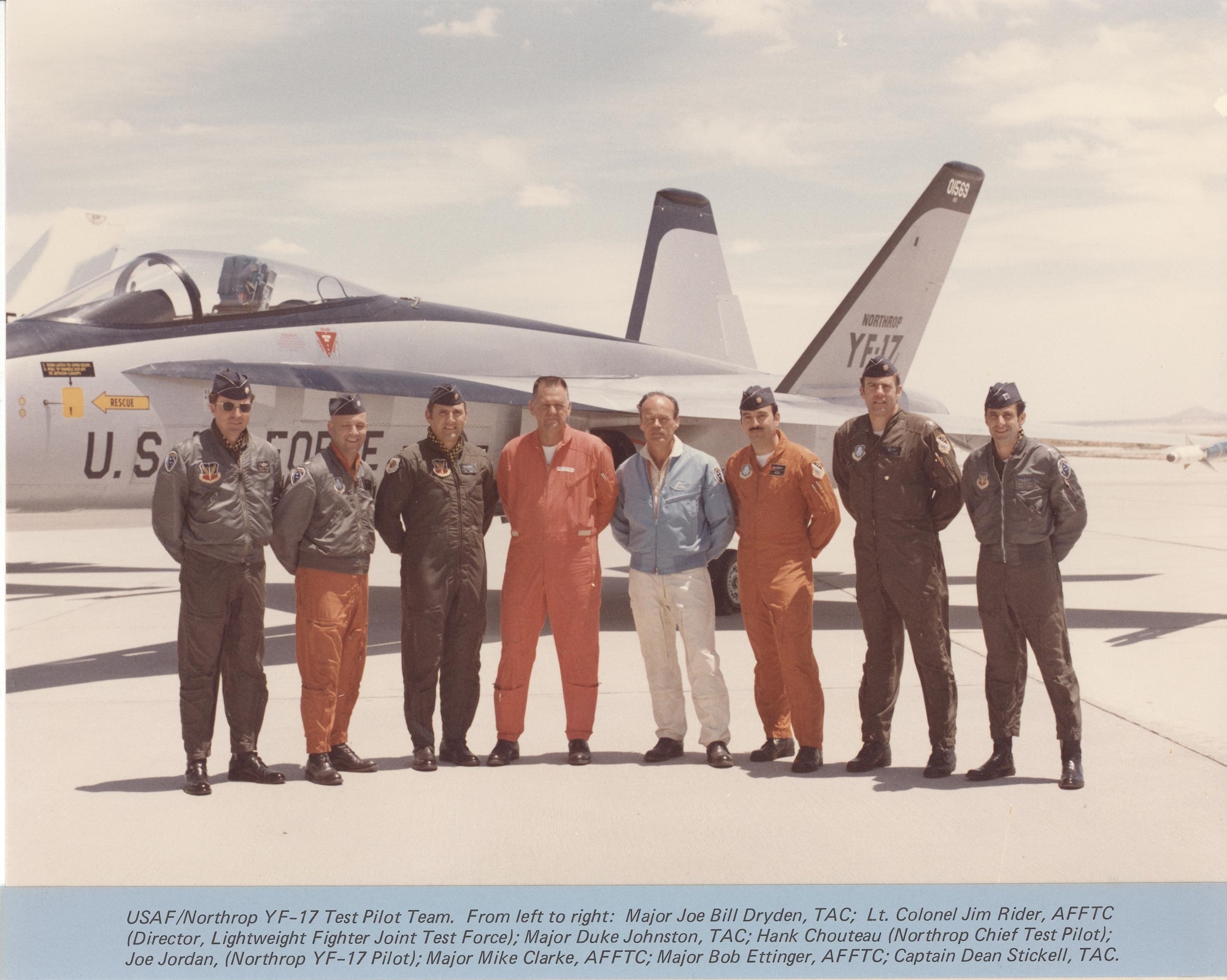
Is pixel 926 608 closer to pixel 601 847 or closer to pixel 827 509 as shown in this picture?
pixel 827 509

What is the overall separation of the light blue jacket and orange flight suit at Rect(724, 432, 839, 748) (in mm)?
121

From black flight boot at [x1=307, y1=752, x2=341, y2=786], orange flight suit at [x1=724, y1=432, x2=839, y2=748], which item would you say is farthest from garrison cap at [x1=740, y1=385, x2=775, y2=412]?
black flight boot at [x1=307, y1=752, x2=341, y2=786]

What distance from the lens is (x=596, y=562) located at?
5.29m

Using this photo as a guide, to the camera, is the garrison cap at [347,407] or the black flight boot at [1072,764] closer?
the black flight boot at [1072,764]

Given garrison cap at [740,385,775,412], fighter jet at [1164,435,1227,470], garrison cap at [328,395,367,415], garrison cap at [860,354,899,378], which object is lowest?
garrison cap at [328,395,367,415]

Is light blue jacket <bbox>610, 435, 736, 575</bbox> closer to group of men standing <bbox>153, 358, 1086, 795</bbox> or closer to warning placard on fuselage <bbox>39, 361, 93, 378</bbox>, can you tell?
group of men standing <bbox>153, 358, 1086, 795</bbox>

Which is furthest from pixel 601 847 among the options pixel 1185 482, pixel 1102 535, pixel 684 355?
pixel 1185 482

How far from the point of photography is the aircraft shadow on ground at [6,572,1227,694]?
7168 millimetres

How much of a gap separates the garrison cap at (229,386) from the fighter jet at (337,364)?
3.25 metres

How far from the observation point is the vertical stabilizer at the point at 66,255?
90.9 feet

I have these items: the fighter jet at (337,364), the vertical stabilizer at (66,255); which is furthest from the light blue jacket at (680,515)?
the vertical stabilizer at (66,255)

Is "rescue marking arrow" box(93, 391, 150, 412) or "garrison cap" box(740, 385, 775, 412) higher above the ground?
"garrison cap" box(740, 385, 775, 412)
